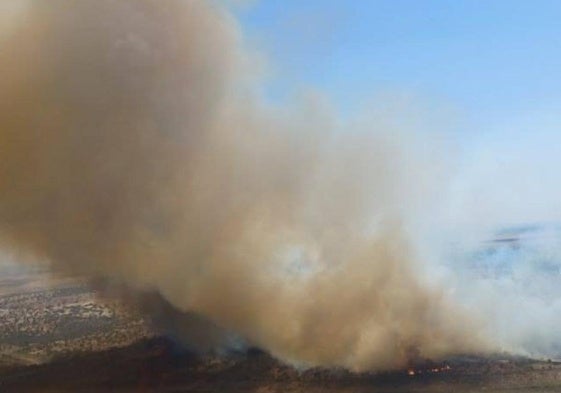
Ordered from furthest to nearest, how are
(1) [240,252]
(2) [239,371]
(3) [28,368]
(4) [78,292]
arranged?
1. (4) [78,292]
2. (1) [240,252]
3. (3) [28,368]
4. (2) [239,371]

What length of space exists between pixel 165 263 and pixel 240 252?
11.5 feet

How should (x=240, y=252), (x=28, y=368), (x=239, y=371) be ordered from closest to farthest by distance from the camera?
(x=239, y=371), (x=28, y=368), (x=240, y=252)

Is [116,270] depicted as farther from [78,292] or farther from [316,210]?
[78,292]

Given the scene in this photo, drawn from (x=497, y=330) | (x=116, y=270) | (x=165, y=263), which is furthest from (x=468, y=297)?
(x=116, y=270)

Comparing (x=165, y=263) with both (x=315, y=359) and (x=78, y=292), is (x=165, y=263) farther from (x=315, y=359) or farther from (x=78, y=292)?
(x=78, y=292)

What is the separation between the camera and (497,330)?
2861cm

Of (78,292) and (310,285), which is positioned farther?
(78,292)

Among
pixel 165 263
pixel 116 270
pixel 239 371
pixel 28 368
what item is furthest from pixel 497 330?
pixel 28 368

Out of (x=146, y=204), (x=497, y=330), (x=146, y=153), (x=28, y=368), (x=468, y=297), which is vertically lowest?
(x=28, y=368)

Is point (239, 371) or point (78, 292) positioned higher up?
point (78, 292)

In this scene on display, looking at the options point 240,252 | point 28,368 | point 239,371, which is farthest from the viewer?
point 240,252

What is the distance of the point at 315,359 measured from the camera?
88.0 ft

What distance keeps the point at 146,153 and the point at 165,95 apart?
10.1 feet

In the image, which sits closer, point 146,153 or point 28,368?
point 28,368
